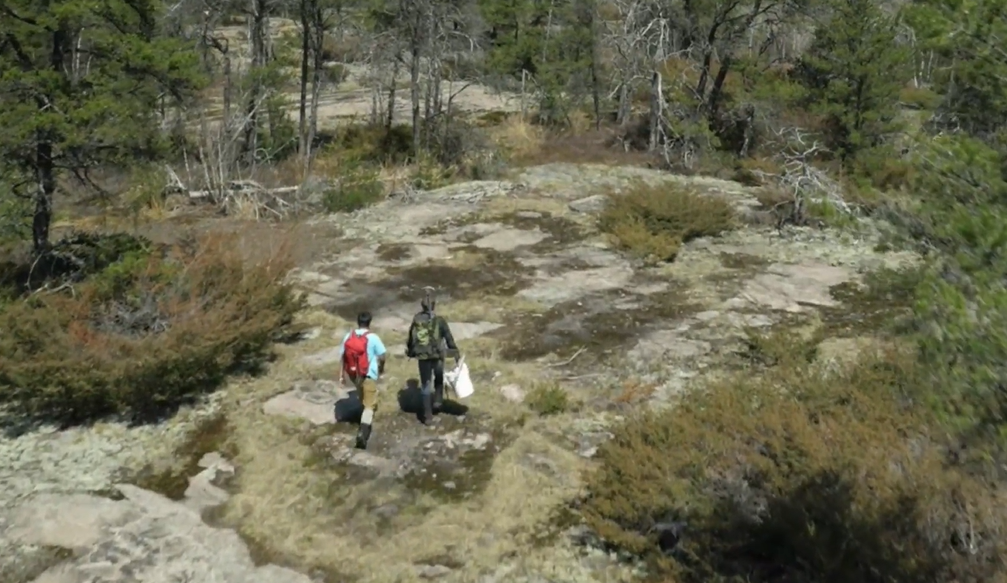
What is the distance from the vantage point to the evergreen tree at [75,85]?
9.42 m

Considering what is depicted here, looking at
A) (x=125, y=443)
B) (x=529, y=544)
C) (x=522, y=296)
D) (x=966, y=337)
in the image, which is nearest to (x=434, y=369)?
(x=529, y=544)

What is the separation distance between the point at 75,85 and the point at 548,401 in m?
6.31

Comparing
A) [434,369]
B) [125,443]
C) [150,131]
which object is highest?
[150,131]

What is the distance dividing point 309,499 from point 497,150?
1576 centimetres

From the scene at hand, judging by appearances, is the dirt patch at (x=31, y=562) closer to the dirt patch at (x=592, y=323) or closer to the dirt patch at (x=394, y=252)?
the dirt patch at (x=592, y=323)

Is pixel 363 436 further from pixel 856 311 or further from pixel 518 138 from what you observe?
pixel 518 138

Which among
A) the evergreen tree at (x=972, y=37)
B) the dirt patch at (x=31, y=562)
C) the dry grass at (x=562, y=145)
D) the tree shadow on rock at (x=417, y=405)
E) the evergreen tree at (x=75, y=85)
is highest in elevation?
the evergreen tree at (x=972, y=37)

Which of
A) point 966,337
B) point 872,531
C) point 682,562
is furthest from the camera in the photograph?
point 682,562

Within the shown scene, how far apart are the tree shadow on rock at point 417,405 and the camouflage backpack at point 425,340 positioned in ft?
1.81

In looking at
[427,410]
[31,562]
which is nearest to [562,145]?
[427,410]

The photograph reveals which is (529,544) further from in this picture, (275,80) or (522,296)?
(275,80)

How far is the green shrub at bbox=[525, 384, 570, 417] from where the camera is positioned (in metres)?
9.09

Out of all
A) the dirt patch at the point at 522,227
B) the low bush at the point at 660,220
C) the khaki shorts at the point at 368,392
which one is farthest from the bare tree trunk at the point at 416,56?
the khaki shorts at the point at 368,392

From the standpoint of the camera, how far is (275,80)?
20469 millimetres
